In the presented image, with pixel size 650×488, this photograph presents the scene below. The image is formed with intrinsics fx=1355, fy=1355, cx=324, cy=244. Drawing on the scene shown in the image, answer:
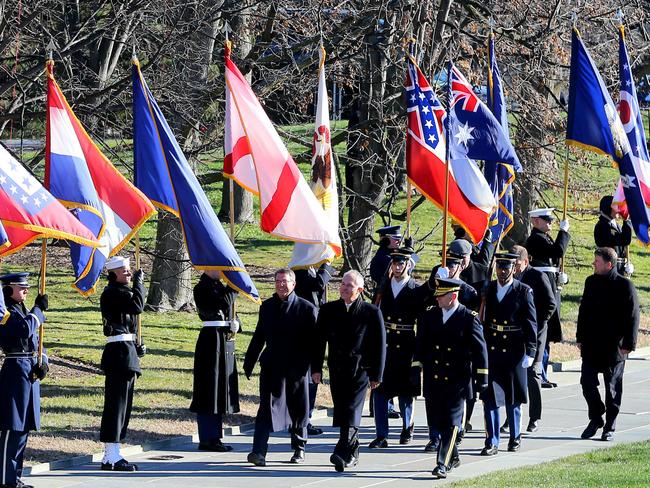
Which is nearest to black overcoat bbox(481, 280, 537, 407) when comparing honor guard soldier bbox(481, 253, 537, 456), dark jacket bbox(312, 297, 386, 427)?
honor guard soldier bbox(481, 253, 537, 456)

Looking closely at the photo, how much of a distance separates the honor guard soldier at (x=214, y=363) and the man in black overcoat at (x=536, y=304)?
10.0 feet

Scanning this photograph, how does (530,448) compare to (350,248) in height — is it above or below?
below

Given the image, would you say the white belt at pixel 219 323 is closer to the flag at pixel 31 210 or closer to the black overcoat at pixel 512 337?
the flag at pixel 31 210

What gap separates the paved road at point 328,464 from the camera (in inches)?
466

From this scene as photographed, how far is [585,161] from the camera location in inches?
949

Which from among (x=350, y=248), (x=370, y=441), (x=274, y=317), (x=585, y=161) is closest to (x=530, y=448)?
(x=370, y=441)

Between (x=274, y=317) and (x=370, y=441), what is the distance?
6.47 ft

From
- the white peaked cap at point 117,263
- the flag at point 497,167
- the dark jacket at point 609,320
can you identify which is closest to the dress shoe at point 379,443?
the dark jacket at point 609,320

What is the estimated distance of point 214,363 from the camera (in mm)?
13664

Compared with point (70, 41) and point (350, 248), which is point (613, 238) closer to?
point (350, 248)

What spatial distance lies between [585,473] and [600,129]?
19.2ft

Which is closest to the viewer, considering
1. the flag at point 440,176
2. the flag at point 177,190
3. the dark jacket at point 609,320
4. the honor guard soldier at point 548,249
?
the flag at point 177,190

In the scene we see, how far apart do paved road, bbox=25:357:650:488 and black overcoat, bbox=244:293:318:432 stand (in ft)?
1.91

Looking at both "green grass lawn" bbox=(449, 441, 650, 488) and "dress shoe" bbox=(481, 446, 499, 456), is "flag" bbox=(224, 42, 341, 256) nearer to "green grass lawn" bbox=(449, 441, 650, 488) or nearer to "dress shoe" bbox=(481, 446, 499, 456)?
"dress shoe" bbox=(481, 446, 499, 456)
